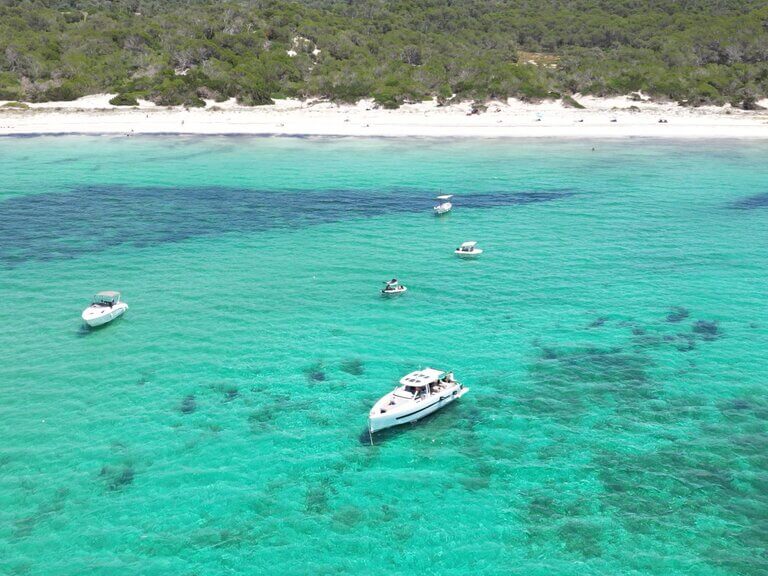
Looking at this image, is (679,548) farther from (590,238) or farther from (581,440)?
(590,238)

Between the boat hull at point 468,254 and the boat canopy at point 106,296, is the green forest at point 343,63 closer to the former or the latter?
the boat hull at point 468,254

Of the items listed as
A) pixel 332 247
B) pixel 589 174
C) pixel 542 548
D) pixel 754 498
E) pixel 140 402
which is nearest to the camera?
pixel 542 548

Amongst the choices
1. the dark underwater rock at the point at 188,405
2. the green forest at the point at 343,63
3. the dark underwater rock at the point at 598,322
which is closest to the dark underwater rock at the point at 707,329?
the dark underwater rock at the point at 598,322

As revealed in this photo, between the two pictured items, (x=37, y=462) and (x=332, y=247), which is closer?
(x=37, y=462)

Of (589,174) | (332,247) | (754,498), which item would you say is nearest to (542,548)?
(754,498)

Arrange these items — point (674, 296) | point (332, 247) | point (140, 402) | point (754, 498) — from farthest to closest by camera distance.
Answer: point (332, 247)
point (674, 296)
point (140, 402)
point (754, 498)

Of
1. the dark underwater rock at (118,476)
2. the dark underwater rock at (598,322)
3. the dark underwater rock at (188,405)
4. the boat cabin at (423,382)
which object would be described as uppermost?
the dark underwater rock at (598,322)

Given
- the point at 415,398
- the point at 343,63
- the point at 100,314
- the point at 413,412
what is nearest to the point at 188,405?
the point at 413,412
